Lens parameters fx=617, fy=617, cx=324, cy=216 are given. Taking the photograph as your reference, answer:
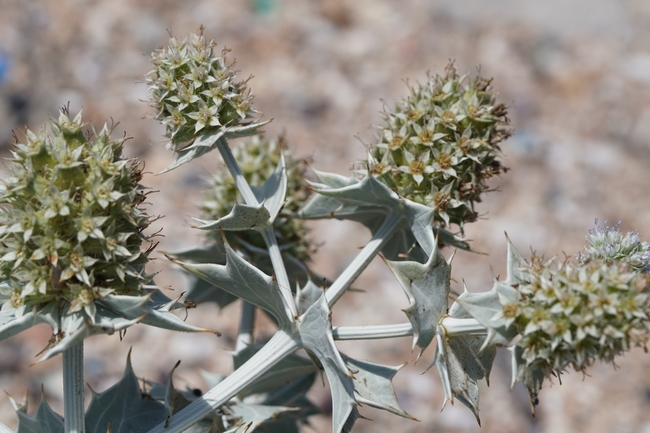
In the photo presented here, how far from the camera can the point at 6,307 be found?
145 centimetres

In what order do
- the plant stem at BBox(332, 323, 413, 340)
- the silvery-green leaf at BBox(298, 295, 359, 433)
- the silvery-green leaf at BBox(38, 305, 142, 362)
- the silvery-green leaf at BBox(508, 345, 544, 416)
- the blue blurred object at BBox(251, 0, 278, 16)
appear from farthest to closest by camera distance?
the blue blurred object at BBox(251, 0, 278, 16)
the plant stem at BBox(332, 323, 413, 340)
the silvery-green leaf at BBox(298, 295, 359, 433)
the silvery-green leaf at BBox(508, 345, 544, 416)
the silvery-green leaf at BBox(38, 305, 142, 362)

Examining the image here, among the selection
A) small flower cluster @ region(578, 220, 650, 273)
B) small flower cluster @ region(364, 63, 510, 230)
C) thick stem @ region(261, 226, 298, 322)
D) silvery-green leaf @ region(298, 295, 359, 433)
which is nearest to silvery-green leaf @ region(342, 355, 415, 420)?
silvery-green leaf @ region(298, 295, 359, 433)

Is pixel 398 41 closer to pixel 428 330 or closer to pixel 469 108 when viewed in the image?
pixel 469 108

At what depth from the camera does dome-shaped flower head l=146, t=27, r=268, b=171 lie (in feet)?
5.58

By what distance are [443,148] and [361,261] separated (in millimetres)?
420

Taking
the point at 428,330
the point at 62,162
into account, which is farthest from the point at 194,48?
the point at 428,330

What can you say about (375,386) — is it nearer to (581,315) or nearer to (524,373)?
(524,373)

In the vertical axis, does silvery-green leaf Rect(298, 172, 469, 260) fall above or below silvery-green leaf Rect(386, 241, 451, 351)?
above

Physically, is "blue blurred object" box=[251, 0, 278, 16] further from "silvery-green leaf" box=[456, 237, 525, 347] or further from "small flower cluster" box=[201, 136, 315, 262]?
"silvery-green leaf" box=[456, 237, 525, 347]

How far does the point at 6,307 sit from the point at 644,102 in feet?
22.2

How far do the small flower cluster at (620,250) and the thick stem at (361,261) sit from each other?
1.80ft

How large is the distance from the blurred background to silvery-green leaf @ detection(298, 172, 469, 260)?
100 inches

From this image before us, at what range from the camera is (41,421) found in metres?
1.67

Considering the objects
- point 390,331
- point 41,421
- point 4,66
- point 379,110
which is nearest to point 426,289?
point 390,331
